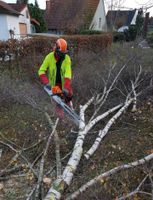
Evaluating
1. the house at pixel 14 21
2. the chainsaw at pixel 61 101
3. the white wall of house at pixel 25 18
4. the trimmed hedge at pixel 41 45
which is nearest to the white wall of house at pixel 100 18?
the house at pixel 14 21

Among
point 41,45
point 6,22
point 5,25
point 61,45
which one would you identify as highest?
point 6,22

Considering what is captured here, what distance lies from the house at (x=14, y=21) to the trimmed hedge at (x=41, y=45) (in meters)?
7.09

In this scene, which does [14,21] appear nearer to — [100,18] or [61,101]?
[100,18]

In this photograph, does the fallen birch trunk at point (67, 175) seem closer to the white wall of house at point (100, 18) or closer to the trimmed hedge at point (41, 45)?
the trimmed hedge at point (41, 45)

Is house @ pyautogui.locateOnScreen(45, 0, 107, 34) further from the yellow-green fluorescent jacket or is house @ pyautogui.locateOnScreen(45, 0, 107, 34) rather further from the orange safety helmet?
the orange safety helmet

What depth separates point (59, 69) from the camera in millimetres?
4852

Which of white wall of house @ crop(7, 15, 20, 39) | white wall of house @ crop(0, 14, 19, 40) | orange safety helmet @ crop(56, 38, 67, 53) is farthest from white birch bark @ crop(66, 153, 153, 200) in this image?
white wall of house @ crop(7, 15, 20, 39)

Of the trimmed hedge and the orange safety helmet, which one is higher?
the orange safety helmet

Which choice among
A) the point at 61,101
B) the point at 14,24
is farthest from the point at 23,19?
the point at 61,101

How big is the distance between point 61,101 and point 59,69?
69 cm

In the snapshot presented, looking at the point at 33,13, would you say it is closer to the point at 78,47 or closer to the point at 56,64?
the point at 78,47

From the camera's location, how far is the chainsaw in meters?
4.54

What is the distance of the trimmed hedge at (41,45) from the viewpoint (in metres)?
7.33

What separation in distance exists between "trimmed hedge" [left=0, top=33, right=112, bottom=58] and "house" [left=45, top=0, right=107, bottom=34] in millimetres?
11491
